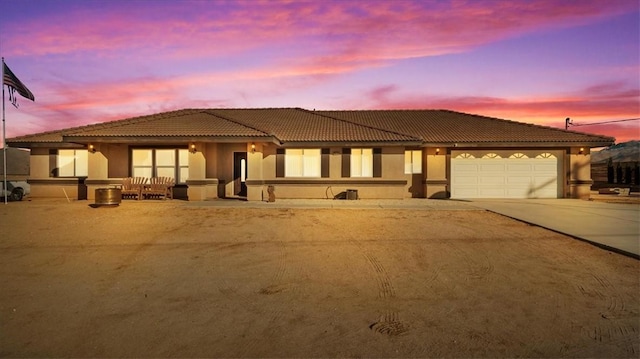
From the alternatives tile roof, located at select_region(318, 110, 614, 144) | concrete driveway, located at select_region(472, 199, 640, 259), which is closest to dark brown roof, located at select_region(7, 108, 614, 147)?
tile roof, located at select_region(318, 110, 614, 144)

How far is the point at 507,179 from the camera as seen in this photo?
20.0m

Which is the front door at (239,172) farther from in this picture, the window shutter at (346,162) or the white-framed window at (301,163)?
the window shutter at (346,162)

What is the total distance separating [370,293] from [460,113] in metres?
23.0

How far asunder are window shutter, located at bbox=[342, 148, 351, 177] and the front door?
5114mm

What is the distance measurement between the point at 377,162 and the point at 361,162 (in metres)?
0.80

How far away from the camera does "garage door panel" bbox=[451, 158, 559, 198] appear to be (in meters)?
20.0

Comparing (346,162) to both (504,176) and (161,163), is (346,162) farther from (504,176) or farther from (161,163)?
(161,163)

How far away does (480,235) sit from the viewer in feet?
32.2

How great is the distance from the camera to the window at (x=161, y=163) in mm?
18672

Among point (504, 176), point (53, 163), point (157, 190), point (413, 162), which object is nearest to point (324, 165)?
point (413, 162)

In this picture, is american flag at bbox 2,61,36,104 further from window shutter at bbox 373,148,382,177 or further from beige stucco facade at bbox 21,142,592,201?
window shutter at bbox 373,148,382,177

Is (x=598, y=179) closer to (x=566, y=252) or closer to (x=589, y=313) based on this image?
(x=566, y=252)

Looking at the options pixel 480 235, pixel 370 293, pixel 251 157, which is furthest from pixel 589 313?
pixel 251 157

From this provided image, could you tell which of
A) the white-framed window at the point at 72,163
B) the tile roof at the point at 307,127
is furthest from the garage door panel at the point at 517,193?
the white-framed window at the point at 72,163
